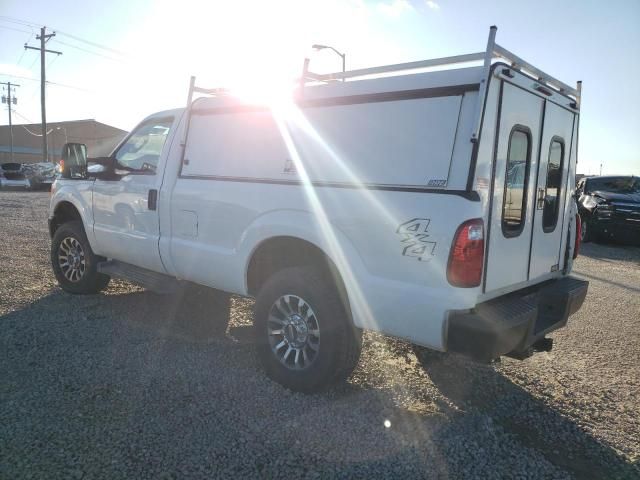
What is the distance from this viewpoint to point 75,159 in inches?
216

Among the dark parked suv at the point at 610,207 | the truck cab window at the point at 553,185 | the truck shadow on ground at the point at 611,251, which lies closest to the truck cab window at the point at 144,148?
the truck cab window at the point at 553,185

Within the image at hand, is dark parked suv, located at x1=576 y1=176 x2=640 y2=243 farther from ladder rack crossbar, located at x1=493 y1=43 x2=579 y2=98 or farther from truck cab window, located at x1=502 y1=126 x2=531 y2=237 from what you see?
truck cab window, located at x1=502 y1=126 x2=531 y2=237

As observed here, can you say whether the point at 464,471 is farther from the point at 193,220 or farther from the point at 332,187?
the point at 193,220

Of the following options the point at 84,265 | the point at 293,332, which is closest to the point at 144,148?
the point at 84,265

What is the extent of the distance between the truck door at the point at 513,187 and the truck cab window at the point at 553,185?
0.35 meters

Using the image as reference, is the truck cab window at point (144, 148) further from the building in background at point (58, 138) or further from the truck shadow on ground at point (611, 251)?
the building in background at point (58, 138)

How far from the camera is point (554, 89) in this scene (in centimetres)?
372

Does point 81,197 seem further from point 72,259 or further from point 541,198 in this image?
point 541,198

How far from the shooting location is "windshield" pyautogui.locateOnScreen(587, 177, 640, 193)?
41.2ft

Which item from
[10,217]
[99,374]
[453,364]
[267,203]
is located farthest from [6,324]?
[10,217]

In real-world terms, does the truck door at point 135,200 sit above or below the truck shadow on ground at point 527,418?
above

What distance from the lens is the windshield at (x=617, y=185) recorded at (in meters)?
12.5

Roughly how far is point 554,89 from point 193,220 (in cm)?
306

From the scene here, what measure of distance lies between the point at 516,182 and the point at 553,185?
2.61ft
